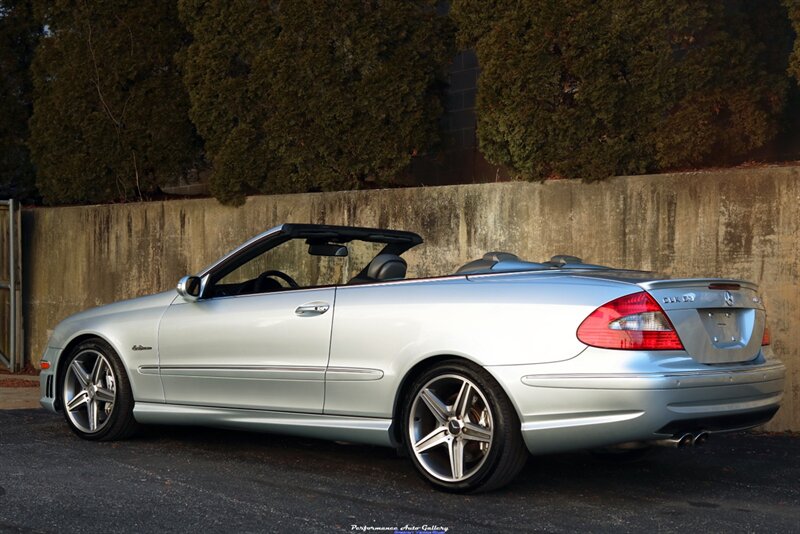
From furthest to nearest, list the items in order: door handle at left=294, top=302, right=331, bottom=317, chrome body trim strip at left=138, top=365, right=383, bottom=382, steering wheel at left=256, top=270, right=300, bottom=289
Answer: steering wheel at left=256, top=270, right=300, bottom=289 < door handle at left=294, top=302, right=331, bottom=317 < chrome body trim strip at left=138, top=365, right=383, bottom=382

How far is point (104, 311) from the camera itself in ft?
23.8

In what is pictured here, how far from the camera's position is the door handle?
592cm

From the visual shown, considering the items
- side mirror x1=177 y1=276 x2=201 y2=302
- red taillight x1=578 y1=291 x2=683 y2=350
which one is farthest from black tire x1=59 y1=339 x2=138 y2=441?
red taillight x1=578 y1=291 x2=683 y2=350

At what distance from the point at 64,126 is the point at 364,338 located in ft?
27.5

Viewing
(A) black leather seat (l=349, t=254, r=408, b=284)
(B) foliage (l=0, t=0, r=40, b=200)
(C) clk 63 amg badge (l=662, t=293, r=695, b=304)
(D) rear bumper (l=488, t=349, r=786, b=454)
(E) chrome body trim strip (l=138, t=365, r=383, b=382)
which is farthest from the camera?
(B) foliage (l=0, t=0, r=40, b=200)

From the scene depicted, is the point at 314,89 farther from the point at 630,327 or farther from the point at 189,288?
the point at 630,327

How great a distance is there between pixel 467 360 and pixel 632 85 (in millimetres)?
4334

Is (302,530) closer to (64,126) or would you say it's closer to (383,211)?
(383,211)

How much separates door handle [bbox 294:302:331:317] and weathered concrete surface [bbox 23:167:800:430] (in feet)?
10.4

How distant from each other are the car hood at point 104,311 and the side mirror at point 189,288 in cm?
20

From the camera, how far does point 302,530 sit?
14.9 ft

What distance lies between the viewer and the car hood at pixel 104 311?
6912 mm

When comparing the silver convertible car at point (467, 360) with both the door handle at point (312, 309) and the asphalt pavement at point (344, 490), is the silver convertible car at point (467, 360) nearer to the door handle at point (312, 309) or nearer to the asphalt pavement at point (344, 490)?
the door handle at point (312, 309)

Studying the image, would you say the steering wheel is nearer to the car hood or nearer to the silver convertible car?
the silver convertible car
